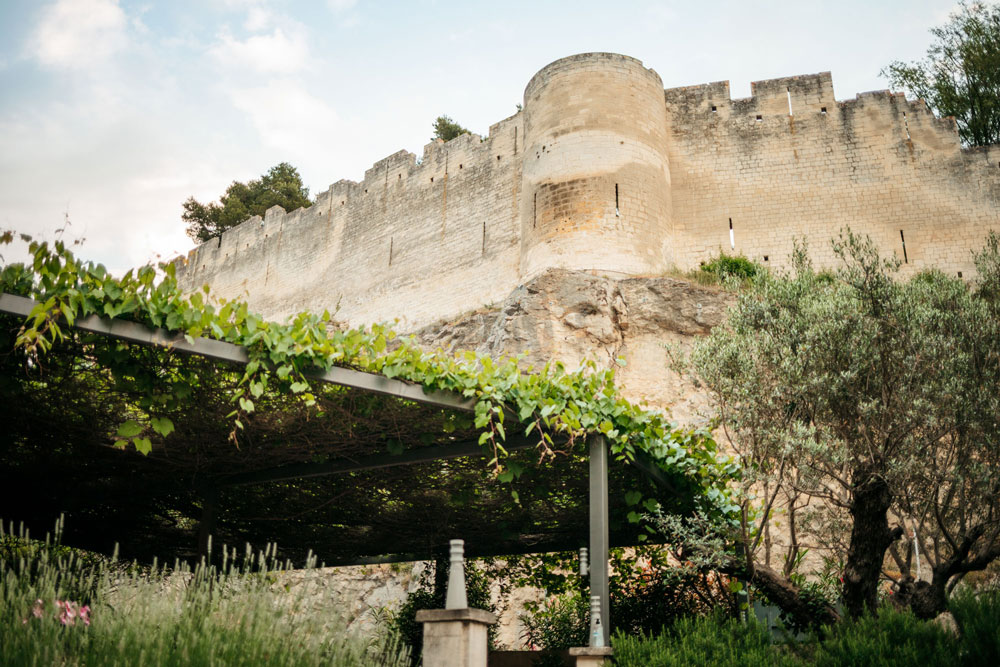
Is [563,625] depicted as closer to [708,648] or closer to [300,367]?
[708,648]

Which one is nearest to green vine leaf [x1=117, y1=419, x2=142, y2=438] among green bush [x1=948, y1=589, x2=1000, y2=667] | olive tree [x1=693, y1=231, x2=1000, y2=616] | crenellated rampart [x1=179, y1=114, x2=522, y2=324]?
olive tree [x1=693, y1=231, x2=1000, y2=616]

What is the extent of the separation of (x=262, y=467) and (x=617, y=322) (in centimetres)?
881

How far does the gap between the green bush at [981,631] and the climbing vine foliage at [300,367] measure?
204cm

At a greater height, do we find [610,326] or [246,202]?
[246,202]

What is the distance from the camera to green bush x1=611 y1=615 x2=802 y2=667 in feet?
15.4

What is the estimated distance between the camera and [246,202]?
31125mm

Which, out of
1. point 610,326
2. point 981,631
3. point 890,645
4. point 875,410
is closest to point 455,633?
point 890,645

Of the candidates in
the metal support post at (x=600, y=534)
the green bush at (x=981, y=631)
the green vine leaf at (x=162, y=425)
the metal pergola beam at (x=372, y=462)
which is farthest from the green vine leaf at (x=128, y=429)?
the green bush at (x=981, y=631)

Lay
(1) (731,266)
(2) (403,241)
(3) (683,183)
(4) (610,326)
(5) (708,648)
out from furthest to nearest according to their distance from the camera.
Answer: (2) (403,241) < (3) (683,183) < (1) (731,266) < (4) (610,326) < (5) (708,648)

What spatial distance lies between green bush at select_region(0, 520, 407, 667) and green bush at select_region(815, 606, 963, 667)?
2377mm

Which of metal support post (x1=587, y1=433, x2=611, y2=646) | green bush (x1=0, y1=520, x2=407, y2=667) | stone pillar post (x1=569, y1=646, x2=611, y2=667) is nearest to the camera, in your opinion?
green bush (x1=0, y1=520, x2=407, y2=667)

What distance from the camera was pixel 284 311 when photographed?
74.1ft

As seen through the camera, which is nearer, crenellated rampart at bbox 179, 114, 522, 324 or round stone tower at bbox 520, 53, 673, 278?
round stone tower at bbox 520, 53, 673, 278

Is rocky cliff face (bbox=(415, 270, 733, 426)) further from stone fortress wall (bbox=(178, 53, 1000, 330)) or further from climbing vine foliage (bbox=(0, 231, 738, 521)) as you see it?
climbing vine foliage (bbox=(0, 231, 738, 521))
